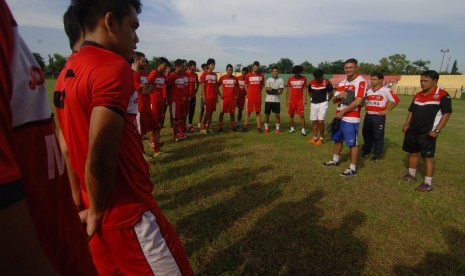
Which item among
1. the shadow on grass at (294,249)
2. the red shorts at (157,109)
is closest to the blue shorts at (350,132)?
the shadow on grass at (294,249)

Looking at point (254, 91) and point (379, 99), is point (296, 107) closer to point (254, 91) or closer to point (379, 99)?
point (254, 91)

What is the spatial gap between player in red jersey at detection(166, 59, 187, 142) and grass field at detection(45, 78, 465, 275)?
137cm

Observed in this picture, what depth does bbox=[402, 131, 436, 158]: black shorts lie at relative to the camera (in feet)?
16.5

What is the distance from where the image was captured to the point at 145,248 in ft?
4.73

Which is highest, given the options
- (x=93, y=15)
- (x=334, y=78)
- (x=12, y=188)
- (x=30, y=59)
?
(x=93, y=15)

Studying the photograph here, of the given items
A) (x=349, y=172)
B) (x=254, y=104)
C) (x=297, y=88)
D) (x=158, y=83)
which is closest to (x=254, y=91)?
(x=254, y=104)

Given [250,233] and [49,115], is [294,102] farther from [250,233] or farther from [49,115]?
[49,115]

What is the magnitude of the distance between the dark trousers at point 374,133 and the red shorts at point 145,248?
6664 mm

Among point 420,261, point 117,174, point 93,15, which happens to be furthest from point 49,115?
point 420,261

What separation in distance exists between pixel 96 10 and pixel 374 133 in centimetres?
707

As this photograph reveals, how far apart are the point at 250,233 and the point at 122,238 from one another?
7.57 ft

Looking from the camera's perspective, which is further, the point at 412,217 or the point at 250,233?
the point at 412,217

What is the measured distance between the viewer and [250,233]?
3498mm

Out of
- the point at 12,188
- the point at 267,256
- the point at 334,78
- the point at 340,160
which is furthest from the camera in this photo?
the point at 334,78
